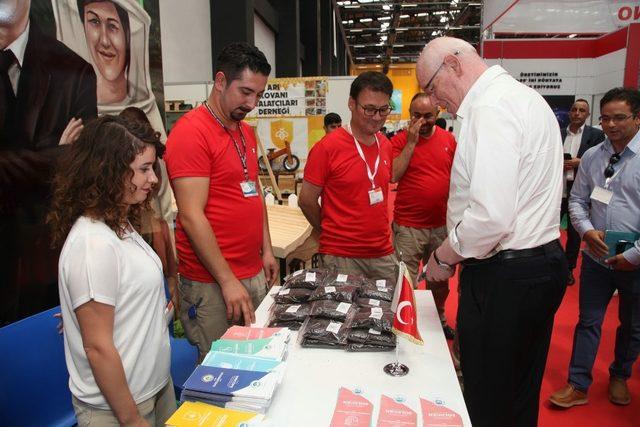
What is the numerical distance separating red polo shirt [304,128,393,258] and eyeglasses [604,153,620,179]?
1.18 meters

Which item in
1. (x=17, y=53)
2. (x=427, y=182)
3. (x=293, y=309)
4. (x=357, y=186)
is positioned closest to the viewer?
(x=293, y=309)

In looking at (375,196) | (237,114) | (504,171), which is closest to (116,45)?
(237,114)

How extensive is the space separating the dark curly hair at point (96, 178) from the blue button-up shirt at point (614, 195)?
228 centimetres

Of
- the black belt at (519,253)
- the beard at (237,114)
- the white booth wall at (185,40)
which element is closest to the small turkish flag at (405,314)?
the black belt at (519,253)

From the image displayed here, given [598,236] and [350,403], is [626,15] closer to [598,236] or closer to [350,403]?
[598,236]

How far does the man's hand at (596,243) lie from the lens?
234cm

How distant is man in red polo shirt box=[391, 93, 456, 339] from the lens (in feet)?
9.70

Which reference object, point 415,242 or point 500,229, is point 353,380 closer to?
point 500,229

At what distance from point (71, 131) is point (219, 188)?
0.75 meters

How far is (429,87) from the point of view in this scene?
5.50ft

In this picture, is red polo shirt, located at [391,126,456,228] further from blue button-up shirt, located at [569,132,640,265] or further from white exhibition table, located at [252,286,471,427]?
→ white exhibition table, located at [252,286,471,427]

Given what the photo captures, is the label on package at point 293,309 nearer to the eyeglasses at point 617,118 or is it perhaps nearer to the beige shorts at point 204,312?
the beige shorts at point 204,312

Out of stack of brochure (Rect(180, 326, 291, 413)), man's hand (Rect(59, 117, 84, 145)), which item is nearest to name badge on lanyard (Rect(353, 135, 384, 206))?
stack of brochure (Rect(180, 326, 291, 413))

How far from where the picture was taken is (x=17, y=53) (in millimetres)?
1744
